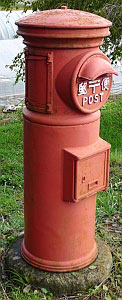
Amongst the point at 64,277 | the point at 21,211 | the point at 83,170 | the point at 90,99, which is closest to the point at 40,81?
the point at 90,99

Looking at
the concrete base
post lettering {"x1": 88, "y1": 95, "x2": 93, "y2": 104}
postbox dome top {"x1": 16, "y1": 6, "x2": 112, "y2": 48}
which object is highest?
postbox dome top {"x1": 16, "y1": 6, "x2": 112, "y2": 48}

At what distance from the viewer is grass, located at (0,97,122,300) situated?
3.00m

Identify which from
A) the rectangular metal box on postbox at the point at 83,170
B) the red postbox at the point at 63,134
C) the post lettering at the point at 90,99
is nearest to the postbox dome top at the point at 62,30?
the red postbox at the point at 63,134

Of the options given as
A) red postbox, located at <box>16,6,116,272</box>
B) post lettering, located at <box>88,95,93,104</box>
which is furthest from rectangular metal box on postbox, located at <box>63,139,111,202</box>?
post lettering, located at <box>88,95,93,104</box>

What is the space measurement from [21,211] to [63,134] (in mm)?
1779

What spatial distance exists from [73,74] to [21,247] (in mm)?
1471

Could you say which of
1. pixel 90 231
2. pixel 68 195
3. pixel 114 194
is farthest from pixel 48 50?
pixel 114 194

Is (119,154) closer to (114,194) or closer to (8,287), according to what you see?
(114,194)

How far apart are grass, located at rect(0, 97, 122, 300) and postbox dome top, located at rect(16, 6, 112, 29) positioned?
176 centimetres

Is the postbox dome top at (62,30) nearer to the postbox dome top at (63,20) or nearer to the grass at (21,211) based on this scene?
the postbox dome top at (63,20)

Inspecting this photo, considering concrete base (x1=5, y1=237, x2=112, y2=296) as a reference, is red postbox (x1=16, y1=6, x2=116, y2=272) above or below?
above

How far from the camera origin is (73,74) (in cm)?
258

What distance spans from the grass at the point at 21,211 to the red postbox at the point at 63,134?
0.72 ft

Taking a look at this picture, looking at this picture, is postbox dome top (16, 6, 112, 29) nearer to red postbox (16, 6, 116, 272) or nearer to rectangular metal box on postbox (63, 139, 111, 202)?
red postbox (16, 6, 116, 272)
